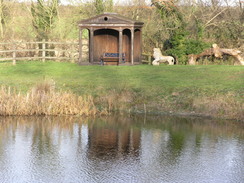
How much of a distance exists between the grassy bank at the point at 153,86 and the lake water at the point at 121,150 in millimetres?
1118

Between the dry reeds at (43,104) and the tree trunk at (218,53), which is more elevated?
the tree trunk at (218,53)

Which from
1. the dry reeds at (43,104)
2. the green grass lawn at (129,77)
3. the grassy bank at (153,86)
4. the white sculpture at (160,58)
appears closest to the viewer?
the dry reeds at (43,104)

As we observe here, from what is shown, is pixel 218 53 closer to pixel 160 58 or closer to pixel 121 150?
pixel 160 58

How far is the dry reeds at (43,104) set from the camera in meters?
19.5

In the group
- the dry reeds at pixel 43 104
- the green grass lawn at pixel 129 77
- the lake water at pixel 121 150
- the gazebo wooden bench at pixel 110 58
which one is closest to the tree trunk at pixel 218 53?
the green grass lawn at pixel 129 77

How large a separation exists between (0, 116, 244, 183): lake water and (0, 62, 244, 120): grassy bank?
1.12 m

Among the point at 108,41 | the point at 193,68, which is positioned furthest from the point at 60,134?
the point at 108,41

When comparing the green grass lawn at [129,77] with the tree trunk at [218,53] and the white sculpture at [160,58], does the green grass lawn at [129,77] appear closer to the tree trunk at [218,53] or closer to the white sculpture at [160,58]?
the white sculpture at [160,58]

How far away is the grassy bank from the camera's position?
20.6 metres

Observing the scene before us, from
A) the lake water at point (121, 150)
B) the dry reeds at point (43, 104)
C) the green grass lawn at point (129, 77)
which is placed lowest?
the lake water at point (121, 150)

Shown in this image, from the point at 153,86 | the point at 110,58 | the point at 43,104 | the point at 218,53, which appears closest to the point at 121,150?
the point at 43,104

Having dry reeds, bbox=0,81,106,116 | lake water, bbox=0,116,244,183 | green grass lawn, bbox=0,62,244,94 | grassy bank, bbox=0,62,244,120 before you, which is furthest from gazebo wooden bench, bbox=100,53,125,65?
lake water, bbox=0,116,244,183

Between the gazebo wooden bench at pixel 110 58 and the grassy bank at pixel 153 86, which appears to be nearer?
the grassy bank at pixel 153 86

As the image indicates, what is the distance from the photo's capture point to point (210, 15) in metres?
37.2
